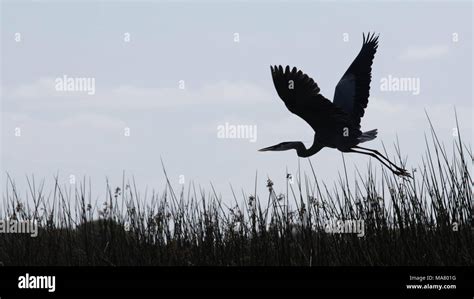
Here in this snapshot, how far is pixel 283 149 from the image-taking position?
22.9 ft

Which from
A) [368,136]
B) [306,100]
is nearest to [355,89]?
[368,136]

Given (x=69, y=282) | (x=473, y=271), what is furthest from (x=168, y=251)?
(x=473, y=271)

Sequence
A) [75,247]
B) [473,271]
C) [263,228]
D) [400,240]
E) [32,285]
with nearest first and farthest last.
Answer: [473,271]
[32,285]
[400,240]
[263,228]
[75,247]

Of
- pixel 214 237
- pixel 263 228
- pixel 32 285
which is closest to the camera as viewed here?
pixel 32 285

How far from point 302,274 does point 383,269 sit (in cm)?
61

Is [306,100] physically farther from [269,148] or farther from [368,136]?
[368,136]

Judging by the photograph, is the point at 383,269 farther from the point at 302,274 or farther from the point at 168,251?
the point at 168,251

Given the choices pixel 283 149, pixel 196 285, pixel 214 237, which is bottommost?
pixel 196 285

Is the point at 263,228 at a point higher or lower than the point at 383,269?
higher

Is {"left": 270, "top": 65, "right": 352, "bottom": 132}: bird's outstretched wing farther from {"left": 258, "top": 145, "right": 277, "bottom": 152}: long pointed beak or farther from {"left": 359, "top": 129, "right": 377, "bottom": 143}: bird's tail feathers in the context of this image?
{"left": 258, "top": 145, "right": 277, "bottom": 152}: long pointed beak

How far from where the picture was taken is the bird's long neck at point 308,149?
7.06m

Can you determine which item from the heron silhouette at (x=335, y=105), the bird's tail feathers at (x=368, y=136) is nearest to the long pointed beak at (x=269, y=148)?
the heron silhouette at (x=335, y=105)

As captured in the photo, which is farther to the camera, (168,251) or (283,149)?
(283,149)

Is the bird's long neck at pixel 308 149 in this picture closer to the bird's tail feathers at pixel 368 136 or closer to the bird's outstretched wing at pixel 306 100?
the bird's outstretched wing at pixel 306 100
